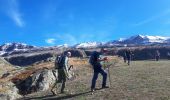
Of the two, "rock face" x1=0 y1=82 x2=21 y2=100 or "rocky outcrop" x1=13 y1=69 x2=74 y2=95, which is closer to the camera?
"rock face" x1=0 y1=82 x2=21 y2=100

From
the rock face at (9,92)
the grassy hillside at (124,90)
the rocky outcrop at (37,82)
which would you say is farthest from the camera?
the rocky outcrop at (37,82)

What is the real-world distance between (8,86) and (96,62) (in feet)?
32.0

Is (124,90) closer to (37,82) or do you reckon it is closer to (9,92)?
(37,82)

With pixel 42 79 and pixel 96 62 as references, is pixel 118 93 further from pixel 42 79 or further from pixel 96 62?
pixel 42 79

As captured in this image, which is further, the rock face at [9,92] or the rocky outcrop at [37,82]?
the rocky outcrop at [37,82]

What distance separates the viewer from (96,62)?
24734 mm

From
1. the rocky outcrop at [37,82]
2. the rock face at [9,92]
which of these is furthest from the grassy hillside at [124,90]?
the rocky outcrop at [37,82]

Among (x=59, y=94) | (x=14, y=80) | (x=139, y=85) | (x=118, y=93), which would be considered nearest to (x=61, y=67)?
(x=59, y=94)

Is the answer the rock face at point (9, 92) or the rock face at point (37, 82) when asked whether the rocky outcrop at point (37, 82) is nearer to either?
the rock face at point (37, 82)

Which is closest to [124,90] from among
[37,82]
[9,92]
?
[37,82]

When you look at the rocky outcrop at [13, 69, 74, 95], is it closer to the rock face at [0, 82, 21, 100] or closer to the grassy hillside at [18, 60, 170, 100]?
the rock face at [0, 82, 21, 100]

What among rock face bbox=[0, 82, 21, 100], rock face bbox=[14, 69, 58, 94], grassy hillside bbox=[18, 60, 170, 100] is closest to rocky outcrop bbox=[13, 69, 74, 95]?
rock face bbox=[14, 69, 58, 94]

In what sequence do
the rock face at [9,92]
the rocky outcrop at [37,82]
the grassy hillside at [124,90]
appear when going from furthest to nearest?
the rocky outcrop at [37,82] < the rock face at [9,92] < the grassy hillside at [124,90]

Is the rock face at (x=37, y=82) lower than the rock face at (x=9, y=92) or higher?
higher
